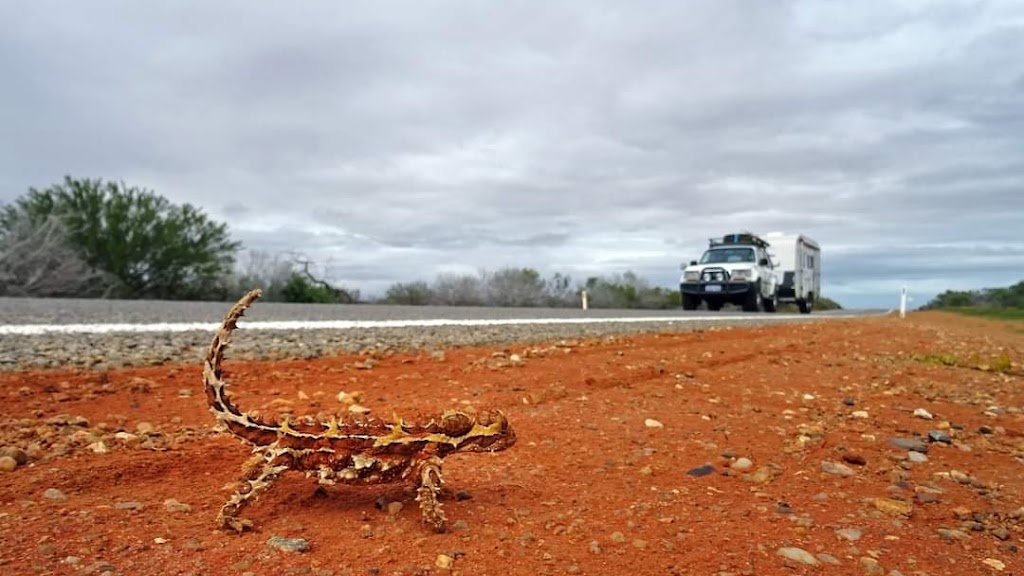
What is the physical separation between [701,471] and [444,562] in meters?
1.62

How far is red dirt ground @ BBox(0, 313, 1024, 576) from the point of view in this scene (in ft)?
7.78

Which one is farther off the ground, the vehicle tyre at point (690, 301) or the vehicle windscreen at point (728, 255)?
the vehicle windscreen at point (728, 255)

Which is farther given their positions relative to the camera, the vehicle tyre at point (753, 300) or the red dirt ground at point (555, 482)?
the vehicle tyre at point (753, 300)

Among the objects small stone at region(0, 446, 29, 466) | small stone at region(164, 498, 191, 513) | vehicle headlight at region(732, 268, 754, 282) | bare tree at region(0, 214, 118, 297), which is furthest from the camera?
vehicle headlight at region(732, 268, 754, 282)

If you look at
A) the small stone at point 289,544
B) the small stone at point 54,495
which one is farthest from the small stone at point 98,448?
the small stone at point 289,544

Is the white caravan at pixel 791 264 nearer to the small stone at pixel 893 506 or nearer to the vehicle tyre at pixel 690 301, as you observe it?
the vehicle tyre at pixel 690 301

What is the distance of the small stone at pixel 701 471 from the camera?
134 inches

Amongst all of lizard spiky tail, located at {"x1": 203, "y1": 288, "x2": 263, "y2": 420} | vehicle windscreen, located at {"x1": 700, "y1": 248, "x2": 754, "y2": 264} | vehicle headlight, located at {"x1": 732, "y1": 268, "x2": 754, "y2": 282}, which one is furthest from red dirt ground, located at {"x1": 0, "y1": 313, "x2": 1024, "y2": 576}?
vehicle windscreen, located at {"x1": 700, "y1": 248, "x2": 754, "y2": 264}

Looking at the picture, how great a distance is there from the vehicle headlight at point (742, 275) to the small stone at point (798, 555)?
2473 cm

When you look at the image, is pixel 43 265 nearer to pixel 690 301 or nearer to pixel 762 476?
pixel 690 301

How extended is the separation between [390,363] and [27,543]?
4.30 meters

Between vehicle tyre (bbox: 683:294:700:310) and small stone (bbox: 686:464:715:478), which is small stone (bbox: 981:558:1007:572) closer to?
small stone (bbox: 686:464:715:478)

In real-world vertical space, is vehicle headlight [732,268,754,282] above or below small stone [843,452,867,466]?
above

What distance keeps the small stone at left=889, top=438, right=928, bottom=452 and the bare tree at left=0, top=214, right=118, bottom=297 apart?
21.4m
